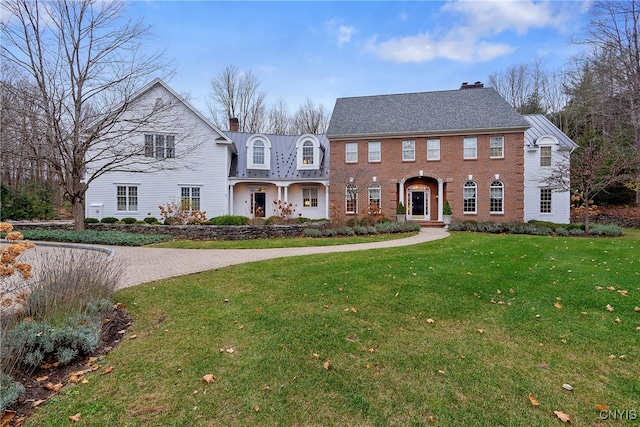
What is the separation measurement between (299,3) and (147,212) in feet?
47.6

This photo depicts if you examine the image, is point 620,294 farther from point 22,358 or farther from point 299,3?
point 299,3

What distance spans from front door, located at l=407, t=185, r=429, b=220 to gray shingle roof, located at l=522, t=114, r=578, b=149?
7.40 meters

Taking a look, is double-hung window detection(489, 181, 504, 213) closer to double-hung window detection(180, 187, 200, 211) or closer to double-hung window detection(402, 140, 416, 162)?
double-hung window detection(402, 140, 416, 162)

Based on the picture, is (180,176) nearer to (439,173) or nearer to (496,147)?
(439,173)

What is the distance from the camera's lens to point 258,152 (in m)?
20.6

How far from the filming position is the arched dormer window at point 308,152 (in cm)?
2056

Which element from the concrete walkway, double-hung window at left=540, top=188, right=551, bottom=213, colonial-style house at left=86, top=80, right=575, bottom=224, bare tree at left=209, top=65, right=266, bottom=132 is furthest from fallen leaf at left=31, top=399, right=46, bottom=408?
bare tree at left=209, top=65, right=266, bottom=132

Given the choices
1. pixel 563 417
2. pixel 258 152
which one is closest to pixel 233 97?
pixel 258 152

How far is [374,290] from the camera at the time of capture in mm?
5461

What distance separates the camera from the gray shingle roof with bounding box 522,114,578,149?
1944cm

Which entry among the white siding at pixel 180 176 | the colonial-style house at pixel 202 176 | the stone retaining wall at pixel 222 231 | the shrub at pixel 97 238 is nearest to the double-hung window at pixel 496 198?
the colonial-style house at pixel 202 176

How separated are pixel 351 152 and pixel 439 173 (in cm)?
563

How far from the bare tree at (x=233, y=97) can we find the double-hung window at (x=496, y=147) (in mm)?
24840

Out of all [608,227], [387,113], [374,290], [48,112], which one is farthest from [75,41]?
[608,227]
